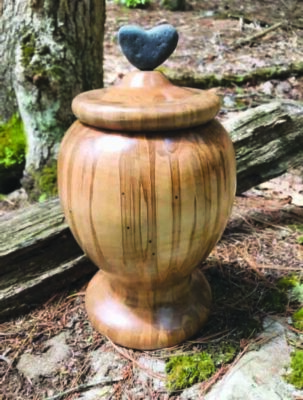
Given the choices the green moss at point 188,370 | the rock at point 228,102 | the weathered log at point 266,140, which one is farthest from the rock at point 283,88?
the green moss at point 188,370

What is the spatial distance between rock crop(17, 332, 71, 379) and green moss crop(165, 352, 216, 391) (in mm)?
327

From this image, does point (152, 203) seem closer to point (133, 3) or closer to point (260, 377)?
point (260, 377)

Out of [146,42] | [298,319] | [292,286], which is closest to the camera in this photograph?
[146,42]

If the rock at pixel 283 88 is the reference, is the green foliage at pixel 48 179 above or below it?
above

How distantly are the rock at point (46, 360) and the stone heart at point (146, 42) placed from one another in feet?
2.93

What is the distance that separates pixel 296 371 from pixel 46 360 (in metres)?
0.74

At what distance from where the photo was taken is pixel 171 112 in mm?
1077

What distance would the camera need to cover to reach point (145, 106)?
1.09 m

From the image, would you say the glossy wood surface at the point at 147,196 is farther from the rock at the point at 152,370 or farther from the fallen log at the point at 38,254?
the fallen log at the point at 38,254

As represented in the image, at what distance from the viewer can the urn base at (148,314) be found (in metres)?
1.38

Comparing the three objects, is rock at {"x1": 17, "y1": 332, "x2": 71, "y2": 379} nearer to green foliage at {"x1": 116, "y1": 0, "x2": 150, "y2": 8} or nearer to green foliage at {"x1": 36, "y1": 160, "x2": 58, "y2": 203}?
green foliage at {"x1": 36, "y1": 160, "x2": 58, "y2": 203}

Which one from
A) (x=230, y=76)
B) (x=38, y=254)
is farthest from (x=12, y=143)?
(x=230, y=76)

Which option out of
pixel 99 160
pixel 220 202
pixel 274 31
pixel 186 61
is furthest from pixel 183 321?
pixel 274 31

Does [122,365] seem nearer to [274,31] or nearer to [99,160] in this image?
[99,160]
